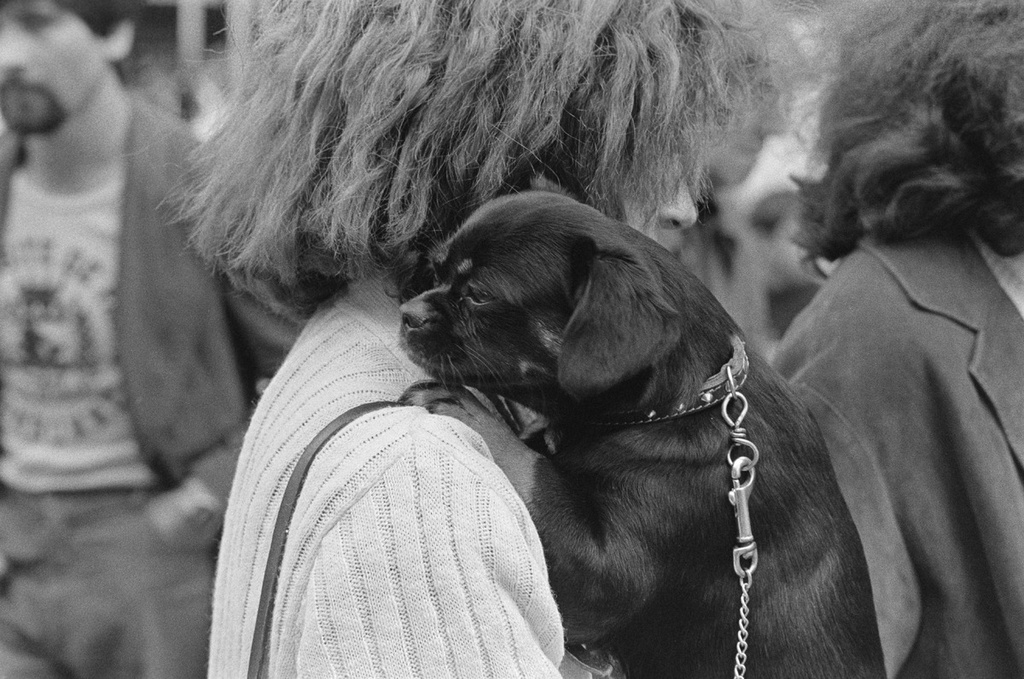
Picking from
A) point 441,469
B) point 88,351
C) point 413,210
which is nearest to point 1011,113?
point 413,210

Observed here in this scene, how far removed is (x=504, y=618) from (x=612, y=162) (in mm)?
747

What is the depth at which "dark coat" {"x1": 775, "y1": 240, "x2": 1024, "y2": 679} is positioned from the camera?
2.84m

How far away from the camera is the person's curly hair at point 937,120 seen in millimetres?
2938

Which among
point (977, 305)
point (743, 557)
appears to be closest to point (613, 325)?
point (743, 557)

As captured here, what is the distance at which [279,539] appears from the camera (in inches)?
62.5

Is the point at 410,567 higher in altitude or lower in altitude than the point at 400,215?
lower

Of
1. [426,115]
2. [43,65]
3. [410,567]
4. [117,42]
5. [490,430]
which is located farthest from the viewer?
[117,42]

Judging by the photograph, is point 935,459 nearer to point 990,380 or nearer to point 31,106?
point 990,380

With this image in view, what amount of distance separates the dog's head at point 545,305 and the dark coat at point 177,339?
5.07ft

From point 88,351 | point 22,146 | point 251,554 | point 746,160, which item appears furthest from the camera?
point 746,160

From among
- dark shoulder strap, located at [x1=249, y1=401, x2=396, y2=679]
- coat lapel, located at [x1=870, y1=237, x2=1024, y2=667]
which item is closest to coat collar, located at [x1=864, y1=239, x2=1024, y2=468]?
coat lapel, located at [x1=870, y1=237, x2=1024, y2=667]

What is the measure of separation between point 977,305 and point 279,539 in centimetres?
204

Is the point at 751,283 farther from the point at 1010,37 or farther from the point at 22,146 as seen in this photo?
the point at 22,146

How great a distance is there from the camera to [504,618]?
59.4 inches
